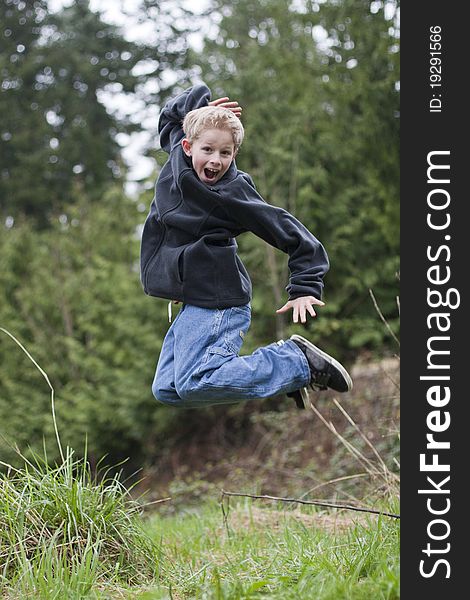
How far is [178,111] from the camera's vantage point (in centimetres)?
411

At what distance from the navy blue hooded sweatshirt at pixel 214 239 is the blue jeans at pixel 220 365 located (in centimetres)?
9

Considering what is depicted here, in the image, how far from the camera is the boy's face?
145 inches

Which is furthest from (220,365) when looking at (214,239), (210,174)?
(210,174)

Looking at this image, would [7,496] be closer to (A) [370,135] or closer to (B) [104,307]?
(A) [370,135]

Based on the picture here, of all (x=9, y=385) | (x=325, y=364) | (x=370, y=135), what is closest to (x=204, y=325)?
(x=325, y=364)

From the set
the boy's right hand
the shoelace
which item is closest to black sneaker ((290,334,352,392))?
the shoelace

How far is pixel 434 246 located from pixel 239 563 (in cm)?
163

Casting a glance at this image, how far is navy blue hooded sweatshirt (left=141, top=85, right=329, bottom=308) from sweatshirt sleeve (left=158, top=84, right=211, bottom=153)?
0.44ft

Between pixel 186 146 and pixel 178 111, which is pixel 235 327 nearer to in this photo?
pixel 186 146

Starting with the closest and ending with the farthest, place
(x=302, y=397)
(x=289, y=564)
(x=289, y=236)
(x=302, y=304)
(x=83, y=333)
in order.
→ (x=289, y=564) → (x=302, y=304) → (x=289, y=236) → (x=302, y=397) → (x=83, y=333)

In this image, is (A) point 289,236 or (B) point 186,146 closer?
(A) point 289,236

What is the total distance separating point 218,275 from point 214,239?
17 centimetres

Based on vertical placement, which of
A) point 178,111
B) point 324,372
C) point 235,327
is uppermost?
point 178,111

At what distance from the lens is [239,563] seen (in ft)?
12.1
